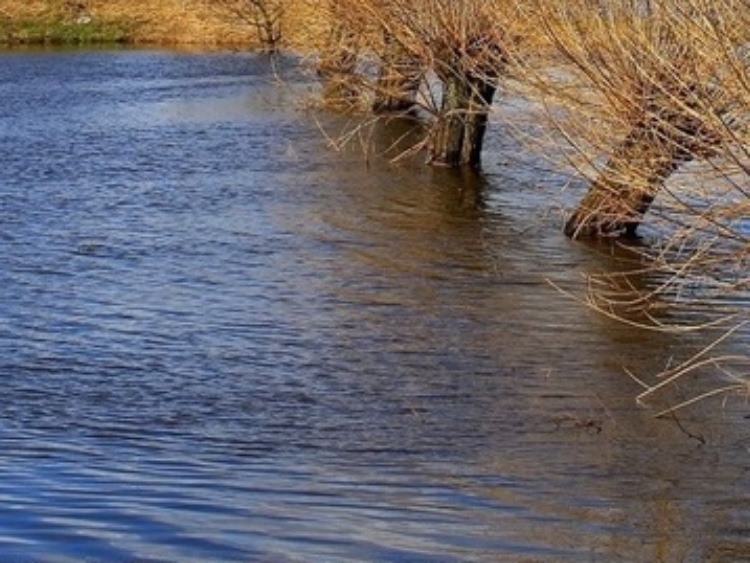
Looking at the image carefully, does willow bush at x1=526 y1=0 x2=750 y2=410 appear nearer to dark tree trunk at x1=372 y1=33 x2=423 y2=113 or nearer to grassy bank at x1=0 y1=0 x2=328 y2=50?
dark tree trunk at x1=372 y1=33 x2=423 y2=113

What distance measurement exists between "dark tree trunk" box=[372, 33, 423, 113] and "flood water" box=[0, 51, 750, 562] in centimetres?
133

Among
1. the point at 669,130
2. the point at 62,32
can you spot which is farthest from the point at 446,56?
the point at 62,32

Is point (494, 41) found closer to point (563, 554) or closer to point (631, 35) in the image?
point (631, 35)

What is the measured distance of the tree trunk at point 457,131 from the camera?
19438mm

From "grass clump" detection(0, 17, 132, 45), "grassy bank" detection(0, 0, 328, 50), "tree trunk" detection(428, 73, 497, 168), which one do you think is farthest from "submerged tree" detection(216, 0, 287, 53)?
"tree trunk" detection(428, 73, 497, 168)

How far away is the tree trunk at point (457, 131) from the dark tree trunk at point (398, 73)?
1.57 feet

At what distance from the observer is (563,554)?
6629 millimetres

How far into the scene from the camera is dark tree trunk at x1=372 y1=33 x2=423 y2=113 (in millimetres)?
19641

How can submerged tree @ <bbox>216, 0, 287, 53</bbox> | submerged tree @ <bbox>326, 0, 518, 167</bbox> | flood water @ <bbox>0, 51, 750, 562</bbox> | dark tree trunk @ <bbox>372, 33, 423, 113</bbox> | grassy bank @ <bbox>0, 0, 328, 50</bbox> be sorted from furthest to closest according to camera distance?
1. grassy bank @ <bbox>0, 0, 328, 50</bbox>
2. submerged tree @ <bbox>216, 0, 287, 53</bbox>
3. dark tree trunk @ <bbox>372, 33, 423, 113</bbox>
4. submerged tree @ <bbox>326, 0, 518, 167</bbox>
5. flood water @ <bbox>0, 51, 750, 562</bbox>

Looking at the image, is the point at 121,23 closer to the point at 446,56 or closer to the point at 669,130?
the point at 446,56

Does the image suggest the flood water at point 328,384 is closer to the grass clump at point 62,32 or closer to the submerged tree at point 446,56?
the submerged tree at point 446,56

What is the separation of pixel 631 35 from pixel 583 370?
2209 millimetres

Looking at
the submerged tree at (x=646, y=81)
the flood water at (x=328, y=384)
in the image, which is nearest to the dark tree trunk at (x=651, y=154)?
the submerged tree at (x=646, y=81)

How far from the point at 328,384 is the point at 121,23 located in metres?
36.2
